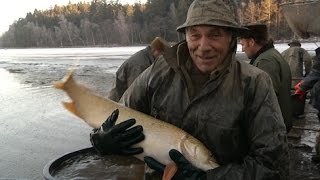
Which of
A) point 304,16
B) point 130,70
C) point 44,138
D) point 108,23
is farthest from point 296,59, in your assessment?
point 108,23

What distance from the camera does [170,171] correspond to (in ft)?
8.38

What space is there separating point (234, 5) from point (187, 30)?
0.34 m

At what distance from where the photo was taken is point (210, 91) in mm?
2584

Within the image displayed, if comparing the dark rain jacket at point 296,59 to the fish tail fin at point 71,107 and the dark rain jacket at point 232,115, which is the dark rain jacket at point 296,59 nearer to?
the dark rain jacket at point 232,115

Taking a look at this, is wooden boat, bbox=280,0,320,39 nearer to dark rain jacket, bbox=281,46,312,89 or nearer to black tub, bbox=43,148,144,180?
dark rain jacket, bbox=281,46,312,89

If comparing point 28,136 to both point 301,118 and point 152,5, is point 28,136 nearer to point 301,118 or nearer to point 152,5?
point 301,118

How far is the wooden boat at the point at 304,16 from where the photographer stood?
7.41m

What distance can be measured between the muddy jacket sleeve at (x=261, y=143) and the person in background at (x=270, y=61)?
256cm

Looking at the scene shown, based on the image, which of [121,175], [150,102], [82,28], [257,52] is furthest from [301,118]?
[82,28]

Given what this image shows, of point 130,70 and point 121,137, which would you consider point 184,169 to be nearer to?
point 121,137

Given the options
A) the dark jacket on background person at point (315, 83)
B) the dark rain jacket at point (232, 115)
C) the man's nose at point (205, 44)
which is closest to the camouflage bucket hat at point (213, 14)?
the man's nose at point (205, 44)

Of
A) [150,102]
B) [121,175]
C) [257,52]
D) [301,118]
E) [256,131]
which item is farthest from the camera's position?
[301,118]

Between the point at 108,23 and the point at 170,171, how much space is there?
123m

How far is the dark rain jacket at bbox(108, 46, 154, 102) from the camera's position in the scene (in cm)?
587
